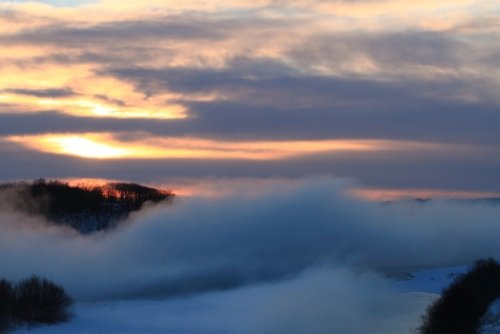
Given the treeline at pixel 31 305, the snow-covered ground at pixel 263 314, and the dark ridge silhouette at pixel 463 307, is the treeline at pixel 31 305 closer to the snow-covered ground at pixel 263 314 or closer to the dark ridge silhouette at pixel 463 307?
the snow-covered ground at pixel 263 314

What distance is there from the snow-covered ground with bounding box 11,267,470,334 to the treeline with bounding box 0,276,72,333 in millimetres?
1116

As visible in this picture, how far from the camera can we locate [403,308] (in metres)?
63.1

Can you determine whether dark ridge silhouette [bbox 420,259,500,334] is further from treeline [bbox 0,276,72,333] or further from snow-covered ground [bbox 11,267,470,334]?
treeline [bbox 0,276,72,333]

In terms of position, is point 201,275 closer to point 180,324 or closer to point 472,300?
point 180,324

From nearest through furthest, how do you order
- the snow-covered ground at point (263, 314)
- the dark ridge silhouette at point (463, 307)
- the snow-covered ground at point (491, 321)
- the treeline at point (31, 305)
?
the snow-covered ground at point (491, 321), the dark ridge silhouette at point (463, 307), the snow-covered ground at point (263, 314), the treeline at point (31, 305)

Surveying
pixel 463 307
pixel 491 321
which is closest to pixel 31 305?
pixel 463 307

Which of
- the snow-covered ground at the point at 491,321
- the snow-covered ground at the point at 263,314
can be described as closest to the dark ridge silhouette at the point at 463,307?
the snow-covered ground at the point at 491,321

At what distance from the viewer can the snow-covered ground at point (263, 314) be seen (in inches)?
2079

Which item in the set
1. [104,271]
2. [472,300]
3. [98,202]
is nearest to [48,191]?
[98,202]

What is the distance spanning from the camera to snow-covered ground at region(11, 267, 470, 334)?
52812 millimetres

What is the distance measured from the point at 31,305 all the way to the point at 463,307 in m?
28.1

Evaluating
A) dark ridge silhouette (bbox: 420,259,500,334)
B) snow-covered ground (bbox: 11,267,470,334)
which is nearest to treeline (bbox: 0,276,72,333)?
snow-covered ground (bbox: 11,267,470,334)

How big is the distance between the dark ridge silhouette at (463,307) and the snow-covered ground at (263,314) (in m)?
3.03

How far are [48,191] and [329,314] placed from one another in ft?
462
